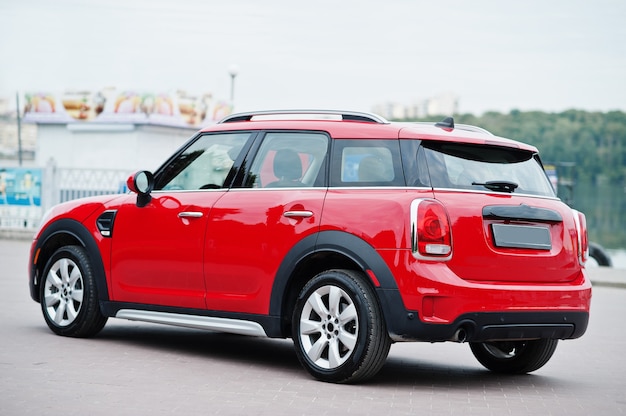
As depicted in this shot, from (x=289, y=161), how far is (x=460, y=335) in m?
1.85

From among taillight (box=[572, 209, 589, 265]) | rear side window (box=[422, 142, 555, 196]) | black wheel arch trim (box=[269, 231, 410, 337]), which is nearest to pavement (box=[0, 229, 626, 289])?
taillight (box=[572, 209, 589, 265])

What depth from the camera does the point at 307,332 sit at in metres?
7.52

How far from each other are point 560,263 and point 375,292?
4.30 ft

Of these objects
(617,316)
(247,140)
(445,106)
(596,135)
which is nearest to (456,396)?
(247,140)

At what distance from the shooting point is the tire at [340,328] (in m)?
7.12

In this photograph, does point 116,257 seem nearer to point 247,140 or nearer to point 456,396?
point 247,140

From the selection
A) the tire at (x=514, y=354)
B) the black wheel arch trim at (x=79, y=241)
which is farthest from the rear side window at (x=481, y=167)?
the black wheel arch trim at (x=79, y=241)

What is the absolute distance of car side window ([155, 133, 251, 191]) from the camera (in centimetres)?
841

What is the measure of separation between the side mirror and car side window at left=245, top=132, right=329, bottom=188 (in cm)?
104

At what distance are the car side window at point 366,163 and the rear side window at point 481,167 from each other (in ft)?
0.75

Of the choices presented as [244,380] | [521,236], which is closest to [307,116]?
[521,236]

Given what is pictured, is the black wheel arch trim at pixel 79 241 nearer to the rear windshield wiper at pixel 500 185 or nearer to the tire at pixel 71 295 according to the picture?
the tire at pixel 71 295

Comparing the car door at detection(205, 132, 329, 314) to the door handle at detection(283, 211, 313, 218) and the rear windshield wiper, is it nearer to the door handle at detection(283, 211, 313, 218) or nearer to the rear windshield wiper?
the door handle at detection(283, 211, 313, 218)

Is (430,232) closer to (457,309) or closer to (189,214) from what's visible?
(457,309)
